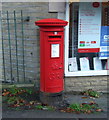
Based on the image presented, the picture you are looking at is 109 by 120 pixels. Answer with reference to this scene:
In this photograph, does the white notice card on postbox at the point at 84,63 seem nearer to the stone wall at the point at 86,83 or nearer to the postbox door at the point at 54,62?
the stone wall at the point at 86,83

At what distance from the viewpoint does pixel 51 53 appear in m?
4.68

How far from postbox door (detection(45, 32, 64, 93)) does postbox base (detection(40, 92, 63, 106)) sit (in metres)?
0.08

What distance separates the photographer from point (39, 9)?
17.7ft

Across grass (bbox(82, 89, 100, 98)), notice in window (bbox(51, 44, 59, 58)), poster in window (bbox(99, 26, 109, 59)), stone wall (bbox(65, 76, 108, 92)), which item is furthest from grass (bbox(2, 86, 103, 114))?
notice in window (bbox(51, 44, 59, 58))

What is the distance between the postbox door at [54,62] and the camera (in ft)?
15.2

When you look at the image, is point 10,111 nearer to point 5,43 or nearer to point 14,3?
point 5,43

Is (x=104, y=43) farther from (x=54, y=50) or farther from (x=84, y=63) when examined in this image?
(x=54, y=50)

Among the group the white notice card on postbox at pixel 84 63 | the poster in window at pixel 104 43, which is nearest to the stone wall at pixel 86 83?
the white notice card on postbox at pixel 84 63

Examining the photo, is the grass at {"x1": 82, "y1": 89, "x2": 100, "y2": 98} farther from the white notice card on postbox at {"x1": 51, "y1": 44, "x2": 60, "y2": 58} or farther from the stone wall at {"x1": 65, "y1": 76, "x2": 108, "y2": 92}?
the white notice card on postbox at {"x1": 51, "y1": 44, "x2": 60, "y2": 58}

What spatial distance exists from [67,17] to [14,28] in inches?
50.9

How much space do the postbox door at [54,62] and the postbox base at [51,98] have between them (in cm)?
8

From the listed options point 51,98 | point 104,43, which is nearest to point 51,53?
point 51,98

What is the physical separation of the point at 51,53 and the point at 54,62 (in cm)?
19

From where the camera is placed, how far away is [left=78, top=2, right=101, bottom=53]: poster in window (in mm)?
5566
